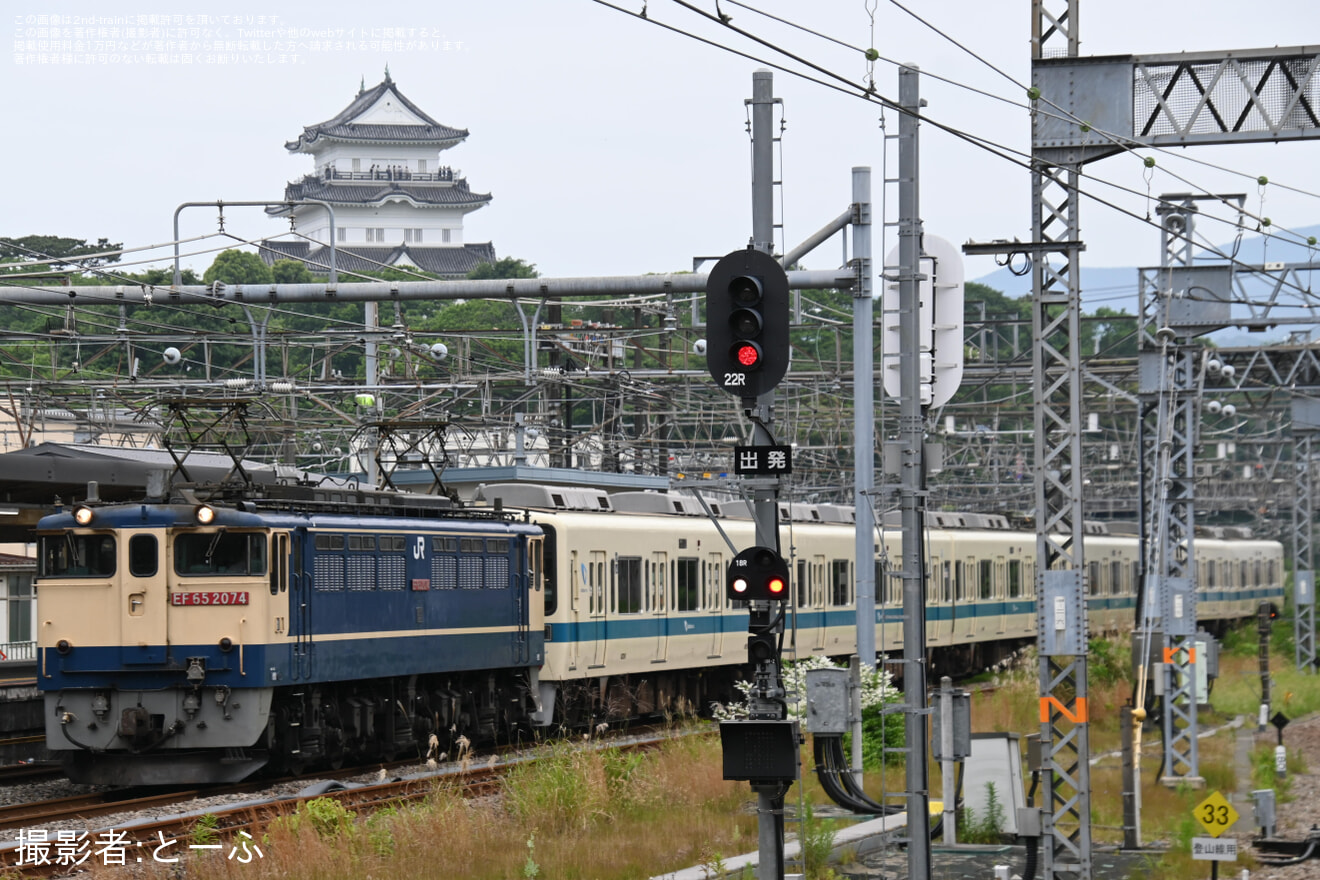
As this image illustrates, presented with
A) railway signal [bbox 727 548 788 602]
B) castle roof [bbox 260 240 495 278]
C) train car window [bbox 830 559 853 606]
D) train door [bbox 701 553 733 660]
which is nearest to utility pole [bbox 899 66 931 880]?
railway signal [bbox 727 548 788 602]

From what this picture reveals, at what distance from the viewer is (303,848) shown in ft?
41.9

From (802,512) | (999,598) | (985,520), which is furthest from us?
(985,520)

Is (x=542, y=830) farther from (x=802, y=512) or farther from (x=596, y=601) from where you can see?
(x=802, y=512)

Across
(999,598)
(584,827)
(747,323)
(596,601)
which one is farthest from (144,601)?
(999,598)

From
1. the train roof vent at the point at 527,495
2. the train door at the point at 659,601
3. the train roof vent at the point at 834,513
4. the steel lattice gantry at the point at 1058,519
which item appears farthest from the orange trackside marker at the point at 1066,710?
the train roof vent at the point at 834,513

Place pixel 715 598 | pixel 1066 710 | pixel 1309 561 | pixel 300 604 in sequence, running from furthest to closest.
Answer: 1. pixel 1309 561
2. pixel 715 598
3. pixel 300 604
4. pixel 1066 710

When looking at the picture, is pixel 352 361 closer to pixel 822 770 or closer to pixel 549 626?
pixel 549 626

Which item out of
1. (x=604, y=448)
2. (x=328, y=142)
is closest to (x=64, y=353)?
(x=604, y=448)

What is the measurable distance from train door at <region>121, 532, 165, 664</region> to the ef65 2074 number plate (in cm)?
11

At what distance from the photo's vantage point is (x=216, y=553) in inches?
692

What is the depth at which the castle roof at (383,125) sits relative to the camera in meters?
111

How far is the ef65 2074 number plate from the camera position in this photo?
1744 centimetres

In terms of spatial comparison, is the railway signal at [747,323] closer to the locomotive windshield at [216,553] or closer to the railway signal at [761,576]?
the railway signal at [761,576]

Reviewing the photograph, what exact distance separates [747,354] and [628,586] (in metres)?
14.7
